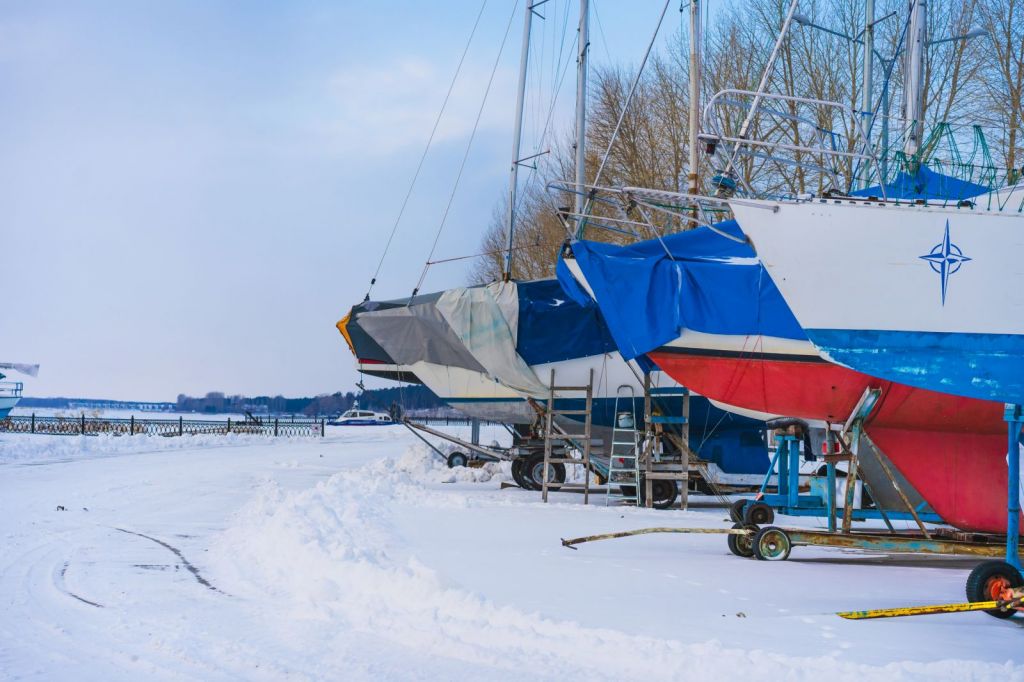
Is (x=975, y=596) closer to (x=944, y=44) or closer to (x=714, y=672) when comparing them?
(x=714, y=672)

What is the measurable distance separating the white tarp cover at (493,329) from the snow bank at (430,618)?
27.2 feet

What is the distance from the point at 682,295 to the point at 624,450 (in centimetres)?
577

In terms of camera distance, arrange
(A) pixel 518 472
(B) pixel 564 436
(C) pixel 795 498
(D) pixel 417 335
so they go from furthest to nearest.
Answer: (D) pixel 417 335
(A) pixel 518 472
(B) pixel 564 436
(C) pixel 795 498

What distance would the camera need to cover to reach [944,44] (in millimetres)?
23500

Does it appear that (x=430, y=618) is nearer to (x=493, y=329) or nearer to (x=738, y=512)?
(x=738, y=512)

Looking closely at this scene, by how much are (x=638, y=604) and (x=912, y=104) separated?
990cm

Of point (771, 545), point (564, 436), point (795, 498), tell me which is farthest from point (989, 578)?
point (564, 436)

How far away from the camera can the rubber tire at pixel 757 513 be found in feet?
41.7

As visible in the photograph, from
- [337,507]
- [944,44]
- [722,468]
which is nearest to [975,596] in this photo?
[337,507]

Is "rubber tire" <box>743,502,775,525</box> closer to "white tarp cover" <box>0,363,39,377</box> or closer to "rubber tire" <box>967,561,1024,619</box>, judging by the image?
"rubber tire" <box>967,561,1024,619</box>

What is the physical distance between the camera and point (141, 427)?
49.6 meters

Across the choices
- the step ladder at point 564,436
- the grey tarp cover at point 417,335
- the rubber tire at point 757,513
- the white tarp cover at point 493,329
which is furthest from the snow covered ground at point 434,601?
the grey tarp cover at point 417,335

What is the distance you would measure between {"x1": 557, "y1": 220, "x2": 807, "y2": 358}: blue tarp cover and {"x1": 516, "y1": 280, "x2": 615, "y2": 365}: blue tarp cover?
14.7 ft

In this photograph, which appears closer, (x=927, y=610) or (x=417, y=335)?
(x=927, y=610)
